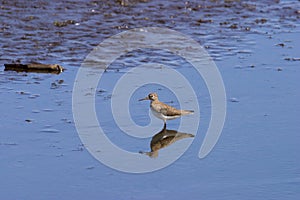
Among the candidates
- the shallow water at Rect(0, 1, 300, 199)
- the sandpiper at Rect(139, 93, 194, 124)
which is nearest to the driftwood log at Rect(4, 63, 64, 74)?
the shallow water at Rect(0, 1, 300, 199)

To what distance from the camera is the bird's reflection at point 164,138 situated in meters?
8.93

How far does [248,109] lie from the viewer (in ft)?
32.6

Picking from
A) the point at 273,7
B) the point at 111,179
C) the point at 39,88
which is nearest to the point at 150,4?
the point at 273,7

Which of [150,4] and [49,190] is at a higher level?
[150,4]

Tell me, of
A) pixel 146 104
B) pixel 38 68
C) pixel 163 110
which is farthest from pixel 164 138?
pixel 38 68

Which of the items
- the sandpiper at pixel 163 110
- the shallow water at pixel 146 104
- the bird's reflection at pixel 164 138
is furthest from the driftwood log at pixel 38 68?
the bird's reflection at pixel 164 138

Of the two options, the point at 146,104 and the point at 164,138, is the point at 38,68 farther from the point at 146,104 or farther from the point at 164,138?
the point at 164,138

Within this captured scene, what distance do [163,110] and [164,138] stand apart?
428 millimetres

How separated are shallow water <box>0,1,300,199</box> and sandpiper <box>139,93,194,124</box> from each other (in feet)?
0.53

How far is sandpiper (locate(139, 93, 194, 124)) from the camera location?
9484 mm

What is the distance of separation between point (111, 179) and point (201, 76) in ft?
12.0

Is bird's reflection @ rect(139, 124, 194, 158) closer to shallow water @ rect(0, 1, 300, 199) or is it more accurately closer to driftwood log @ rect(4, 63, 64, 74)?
shallow water @ rect(0, 1, 300, 199)

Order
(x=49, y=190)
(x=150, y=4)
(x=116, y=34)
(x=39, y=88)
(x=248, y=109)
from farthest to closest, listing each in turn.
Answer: (x=150, y=4), (x=116, y=34), (x=39, y=88), (x=248, y=109), (x=49, y=190)

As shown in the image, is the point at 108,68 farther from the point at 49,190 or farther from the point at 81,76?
the point at 49,190
